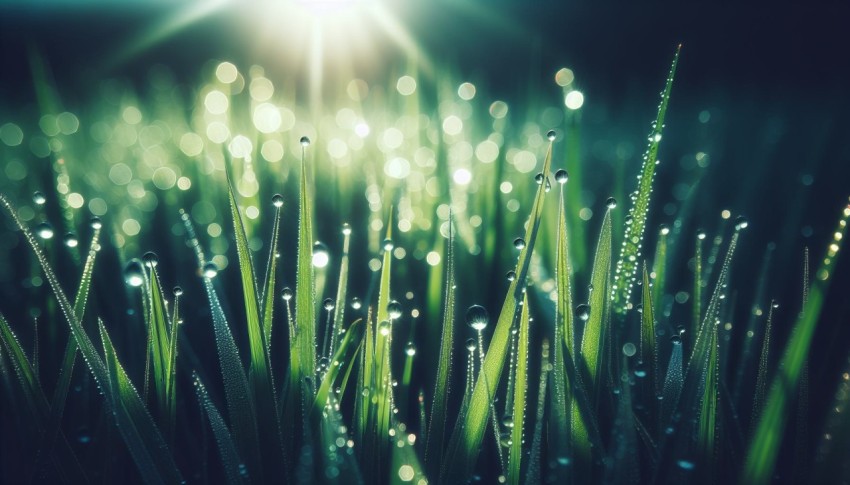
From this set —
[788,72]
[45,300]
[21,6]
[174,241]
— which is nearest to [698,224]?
[174,241]

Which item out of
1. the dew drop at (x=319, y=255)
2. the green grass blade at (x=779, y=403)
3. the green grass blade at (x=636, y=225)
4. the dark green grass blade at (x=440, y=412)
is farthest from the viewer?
the dew drop at (x=319, y=255)

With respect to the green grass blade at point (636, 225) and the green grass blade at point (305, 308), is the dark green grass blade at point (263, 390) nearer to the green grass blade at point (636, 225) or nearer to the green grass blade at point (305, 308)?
the green grass blade at point (305, 308)

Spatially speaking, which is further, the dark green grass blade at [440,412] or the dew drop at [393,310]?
the dew drop at [393,310]

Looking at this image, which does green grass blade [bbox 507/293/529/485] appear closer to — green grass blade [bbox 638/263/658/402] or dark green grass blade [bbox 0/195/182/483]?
green grass blade [bbox 638/263/658/402]

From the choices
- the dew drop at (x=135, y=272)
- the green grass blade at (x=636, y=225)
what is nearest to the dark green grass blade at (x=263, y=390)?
the dew drop at (x=135, y=272)

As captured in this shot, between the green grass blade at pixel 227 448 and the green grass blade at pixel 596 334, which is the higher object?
the green grass blade at pixel 596 334

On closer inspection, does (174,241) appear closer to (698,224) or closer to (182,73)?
(698,224)
